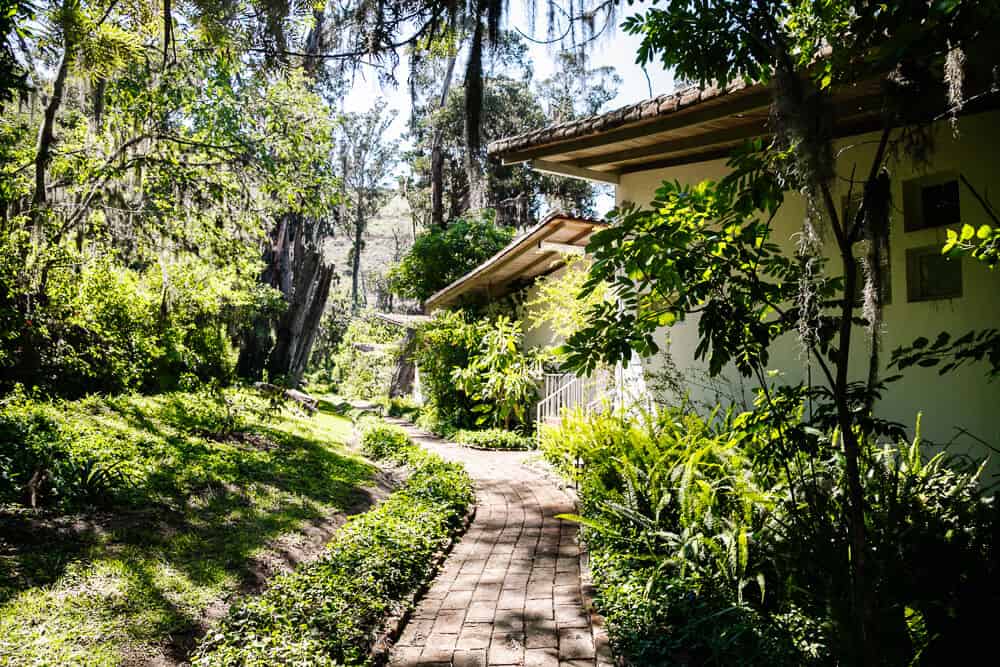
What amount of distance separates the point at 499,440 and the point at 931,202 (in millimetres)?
8521

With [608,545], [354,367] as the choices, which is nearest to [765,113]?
[608,545]

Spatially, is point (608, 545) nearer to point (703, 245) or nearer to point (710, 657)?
point (710, 657)

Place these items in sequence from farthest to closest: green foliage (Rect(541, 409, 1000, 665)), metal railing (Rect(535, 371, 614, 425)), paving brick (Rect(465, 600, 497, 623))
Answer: metal railing (Rect(535, 371, 614, 425)) < paving brick (Rect(465, 600, 497, 623)) < green foliage (Rect(541, 409, 1000, 665))

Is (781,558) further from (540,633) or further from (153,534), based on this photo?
(153,534)

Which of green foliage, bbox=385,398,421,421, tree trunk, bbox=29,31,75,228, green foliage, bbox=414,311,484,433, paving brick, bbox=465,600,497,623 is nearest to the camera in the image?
paving brick, bbox=465,600,497,623

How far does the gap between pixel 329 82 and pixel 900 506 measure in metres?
4.52

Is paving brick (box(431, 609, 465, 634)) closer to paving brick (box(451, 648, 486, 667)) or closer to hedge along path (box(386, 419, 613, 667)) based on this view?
hedge along path (box(386, 419, 613, 667))

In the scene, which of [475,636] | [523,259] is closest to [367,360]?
[523,259]

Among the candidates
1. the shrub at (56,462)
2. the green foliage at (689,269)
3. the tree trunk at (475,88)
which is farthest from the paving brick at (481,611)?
the shrub at (56,462)

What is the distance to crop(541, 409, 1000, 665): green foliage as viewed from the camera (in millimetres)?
2994

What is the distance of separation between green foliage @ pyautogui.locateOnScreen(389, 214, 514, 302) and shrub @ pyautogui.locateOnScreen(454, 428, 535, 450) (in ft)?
30.3

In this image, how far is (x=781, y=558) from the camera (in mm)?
3582

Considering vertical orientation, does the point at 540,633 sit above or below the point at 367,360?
below

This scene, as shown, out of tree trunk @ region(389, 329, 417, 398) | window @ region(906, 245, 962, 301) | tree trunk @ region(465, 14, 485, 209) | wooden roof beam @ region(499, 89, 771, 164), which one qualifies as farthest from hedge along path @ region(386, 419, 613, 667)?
tree trunk @ region(389, 329, 417, 398)
